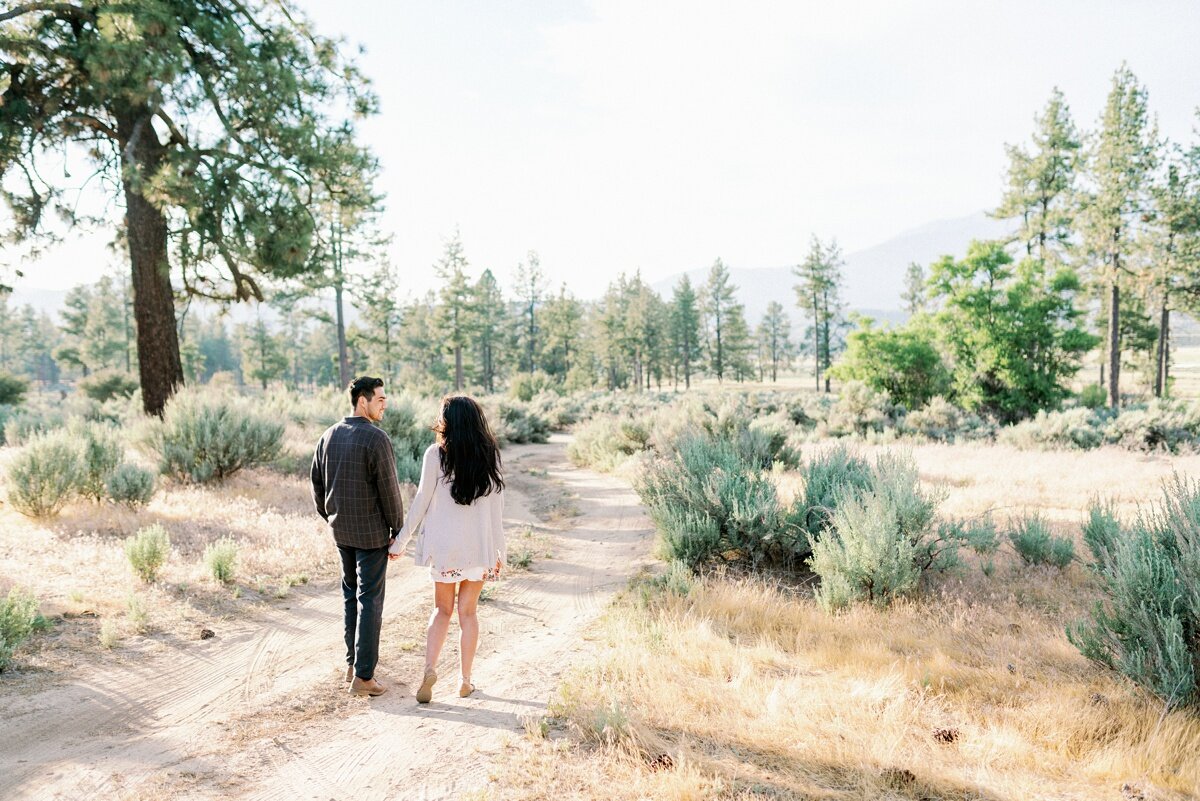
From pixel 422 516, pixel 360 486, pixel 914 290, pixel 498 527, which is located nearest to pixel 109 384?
pixel 360 486

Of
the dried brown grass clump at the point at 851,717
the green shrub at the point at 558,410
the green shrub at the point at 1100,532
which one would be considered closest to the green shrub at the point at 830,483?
the dried brown grass clump at the point at 851,717

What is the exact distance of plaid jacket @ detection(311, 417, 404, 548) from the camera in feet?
14.0

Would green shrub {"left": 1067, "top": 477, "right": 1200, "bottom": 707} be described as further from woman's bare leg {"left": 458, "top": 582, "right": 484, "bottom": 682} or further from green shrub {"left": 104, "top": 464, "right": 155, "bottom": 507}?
green shrub {"left": 104, "top": 464, "right": 155, "bottom": 507}

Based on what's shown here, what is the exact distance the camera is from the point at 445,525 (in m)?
4.07

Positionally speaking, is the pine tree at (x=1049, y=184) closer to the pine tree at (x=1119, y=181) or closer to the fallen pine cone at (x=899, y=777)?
the pine tree at (x=1119, y=181)

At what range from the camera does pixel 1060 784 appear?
3033 millimetres

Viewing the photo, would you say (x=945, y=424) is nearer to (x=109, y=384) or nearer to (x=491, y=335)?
(x=109, y=384)

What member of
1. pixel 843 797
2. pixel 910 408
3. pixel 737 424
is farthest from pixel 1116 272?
pixel 843 797

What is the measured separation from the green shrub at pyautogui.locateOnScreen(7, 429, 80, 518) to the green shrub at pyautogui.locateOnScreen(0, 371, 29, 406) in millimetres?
36048

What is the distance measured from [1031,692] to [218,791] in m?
4.45

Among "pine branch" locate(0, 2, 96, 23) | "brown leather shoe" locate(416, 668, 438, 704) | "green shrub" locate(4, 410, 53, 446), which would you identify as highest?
"pine branch" locate(0, 2, 96, 23)

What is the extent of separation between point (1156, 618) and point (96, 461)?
11215 millimetres

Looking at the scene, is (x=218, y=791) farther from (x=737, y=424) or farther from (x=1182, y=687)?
(x=737, y=424)

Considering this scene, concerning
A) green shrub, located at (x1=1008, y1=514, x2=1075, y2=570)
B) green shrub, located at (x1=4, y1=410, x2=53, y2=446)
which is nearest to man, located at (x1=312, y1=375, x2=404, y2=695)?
green shrub, located at (x1=1008, y1=514, x2=1075, y2=570)
